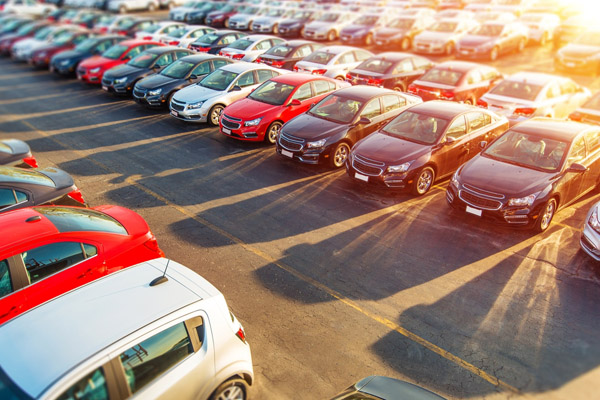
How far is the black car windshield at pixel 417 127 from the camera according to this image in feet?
34.7

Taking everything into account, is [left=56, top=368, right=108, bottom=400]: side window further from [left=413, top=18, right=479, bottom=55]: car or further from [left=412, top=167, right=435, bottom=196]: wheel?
[left=413, top=18, right=479, bottom=55]: car

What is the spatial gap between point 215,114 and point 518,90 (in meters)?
9.12

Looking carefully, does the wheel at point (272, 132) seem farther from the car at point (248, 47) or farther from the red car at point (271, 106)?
the car at point (248, 47)

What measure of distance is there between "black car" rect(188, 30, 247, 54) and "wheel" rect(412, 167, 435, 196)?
46.1 ft

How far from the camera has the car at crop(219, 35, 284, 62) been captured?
19.9 m

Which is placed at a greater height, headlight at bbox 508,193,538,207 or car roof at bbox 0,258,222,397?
car roof at bbox 0,258,222,397

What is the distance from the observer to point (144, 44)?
21.0m

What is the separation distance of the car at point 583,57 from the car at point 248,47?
12.4 metres

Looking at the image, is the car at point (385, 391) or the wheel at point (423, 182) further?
the wheel at point (423, 182)

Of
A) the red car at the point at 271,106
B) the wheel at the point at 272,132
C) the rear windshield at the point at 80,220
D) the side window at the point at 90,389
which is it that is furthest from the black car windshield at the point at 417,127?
the side window at the point at 90,389

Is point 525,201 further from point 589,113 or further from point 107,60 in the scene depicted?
point 107,60

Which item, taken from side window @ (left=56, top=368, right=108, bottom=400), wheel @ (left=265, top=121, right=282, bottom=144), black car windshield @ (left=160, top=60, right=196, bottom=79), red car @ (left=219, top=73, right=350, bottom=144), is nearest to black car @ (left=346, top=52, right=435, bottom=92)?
red car @ (left=219, top=73, right=350, bottom=144)

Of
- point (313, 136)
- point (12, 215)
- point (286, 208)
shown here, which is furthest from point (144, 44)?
point (12, 215)

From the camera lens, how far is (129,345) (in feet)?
13.8
